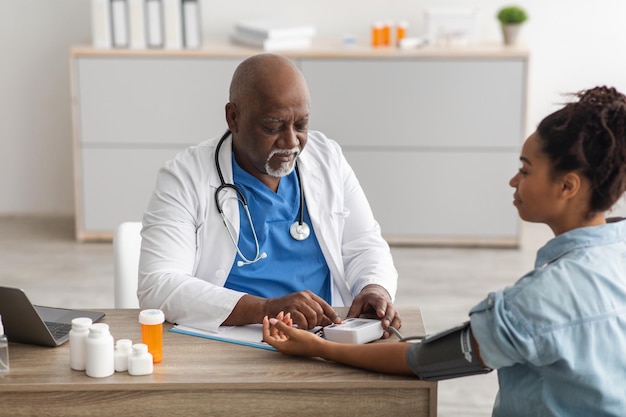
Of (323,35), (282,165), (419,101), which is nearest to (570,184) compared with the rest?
(282,165)

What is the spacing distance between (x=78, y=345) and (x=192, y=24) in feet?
10.6

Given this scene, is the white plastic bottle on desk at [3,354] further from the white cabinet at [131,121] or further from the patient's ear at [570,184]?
the white cabinet at [131,121]

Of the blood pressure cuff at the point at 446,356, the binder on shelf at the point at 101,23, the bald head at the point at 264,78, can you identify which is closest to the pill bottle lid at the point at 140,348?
the blood pressure cuff at the point at 446,356

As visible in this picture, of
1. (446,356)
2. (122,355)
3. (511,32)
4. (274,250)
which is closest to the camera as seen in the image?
(446,356)

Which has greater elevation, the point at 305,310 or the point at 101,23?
the point at 101,23

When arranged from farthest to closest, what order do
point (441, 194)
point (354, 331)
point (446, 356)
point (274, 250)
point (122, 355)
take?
point (441, 194) → point (274, 250) → point (354, 331) → point (122, 355) → point (446, 356)

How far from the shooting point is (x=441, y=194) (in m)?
5.02

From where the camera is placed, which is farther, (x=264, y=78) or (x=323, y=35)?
(x=323, y=35)

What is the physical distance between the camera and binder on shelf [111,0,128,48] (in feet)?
15.7

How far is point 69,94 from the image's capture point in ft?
17.7

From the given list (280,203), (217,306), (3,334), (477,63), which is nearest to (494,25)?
(477,63)

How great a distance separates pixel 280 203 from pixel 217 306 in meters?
0.41

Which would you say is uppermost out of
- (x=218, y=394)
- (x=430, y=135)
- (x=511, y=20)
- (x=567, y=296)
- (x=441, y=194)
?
(x=511, y=20)

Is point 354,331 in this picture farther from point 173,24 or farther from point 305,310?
point 173,24
